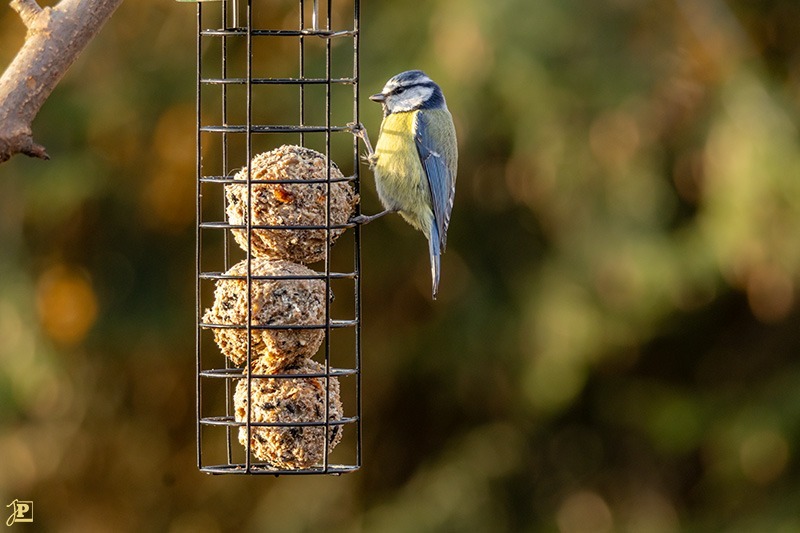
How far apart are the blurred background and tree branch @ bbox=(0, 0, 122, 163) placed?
4.18 m

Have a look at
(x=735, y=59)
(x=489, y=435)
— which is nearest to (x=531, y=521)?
(x=489, y=435)

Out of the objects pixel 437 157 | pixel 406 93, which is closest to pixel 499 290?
pixel 437 157

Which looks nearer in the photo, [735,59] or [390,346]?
[735,59]

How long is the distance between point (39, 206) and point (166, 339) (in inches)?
46.6

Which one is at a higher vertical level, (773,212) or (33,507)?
(773,212)

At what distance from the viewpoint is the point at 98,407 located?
8500 mm

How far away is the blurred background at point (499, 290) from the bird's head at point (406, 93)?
191 cm

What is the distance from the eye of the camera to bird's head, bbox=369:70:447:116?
5027 millimetres

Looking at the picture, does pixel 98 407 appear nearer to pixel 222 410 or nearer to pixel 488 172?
pixel 222 410

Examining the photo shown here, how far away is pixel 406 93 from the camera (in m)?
5.05
